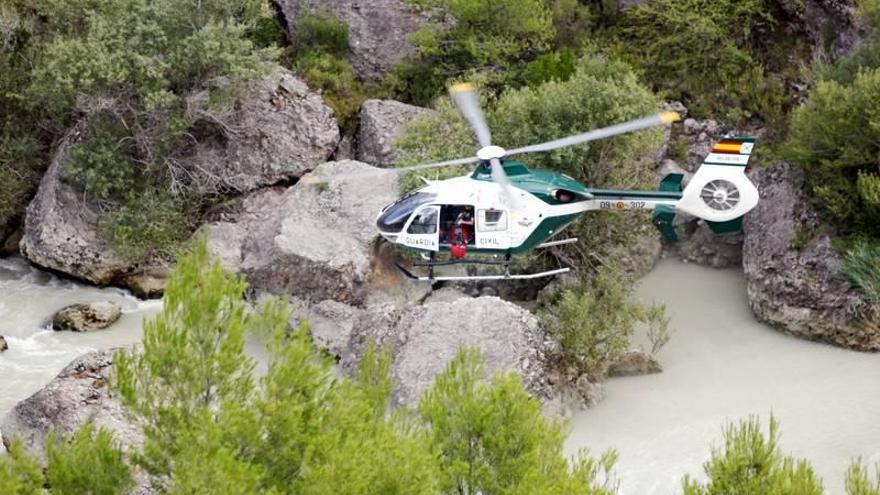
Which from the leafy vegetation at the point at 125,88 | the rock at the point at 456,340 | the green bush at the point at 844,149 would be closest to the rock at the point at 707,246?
the green bush at the point at 844,149

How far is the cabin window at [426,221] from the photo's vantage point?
80.6ft

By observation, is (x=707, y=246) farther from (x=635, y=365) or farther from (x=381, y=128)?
(x=381, y=128)

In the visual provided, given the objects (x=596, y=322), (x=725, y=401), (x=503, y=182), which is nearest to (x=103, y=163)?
(x=503, y=182)

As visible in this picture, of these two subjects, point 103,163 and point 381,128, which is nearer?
point 103,163

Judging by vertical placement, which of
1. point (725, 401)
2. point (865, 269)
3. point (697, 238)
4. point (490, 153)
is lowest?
point (725, 401)

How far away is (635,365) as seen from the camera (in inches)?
1059

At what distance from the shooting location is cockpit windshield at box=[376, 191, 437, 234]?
81.0ft

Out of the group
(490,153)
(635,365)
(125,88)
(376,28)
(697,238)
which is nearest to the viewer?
(490,153)

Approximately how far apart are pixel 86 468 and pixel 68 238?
1649 centimetres

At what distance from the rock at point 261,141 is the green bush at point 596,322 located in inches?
343

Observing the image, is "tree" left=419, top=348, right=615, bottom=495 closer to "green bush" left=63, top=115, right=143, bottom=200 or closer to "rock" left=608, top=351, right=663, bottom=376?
"rock" left=608, top=351, right=663, bottom=376

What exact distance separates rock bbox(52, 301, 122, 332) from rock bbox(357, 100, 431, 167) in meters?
7.77

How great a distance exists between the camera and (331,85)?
34.7 meters

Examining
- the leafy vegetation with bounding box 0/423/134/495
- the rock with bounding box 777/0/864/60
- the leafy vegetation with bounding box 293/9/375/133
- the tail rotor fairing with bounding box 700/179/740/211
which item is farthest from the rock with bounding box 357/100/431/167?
the leafy vegetation with bounding box 0/423/134/495
